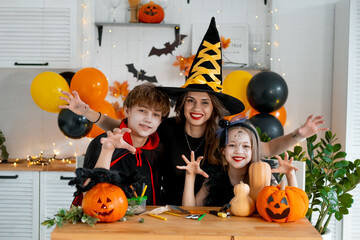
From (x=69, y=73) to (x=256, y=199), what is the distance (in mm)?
2478

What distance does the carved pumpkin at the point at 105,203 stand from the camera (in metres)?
1.25

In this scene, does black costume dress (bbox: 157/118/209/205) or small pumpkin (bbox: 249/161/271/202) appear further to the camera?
black costume dress (bbox: 157/118/209/205)

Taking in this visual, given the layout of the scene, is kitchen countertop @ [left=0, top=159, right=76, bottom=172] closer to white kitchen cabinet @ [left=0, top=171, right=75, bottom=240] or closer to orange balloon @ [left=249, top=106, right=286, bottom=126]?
white kitchen cabinet @ [left=0, top=171, right=75, bottom=240]

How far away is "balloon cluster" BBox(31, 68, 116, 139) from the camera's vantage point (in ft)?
10.2

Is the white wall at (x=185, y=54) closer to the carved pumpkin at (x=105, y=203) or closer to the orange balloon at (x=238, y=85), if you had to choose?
the orange balloon at (x=238, y=85)

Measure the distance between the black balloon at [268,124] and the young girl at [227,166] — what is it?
1.22 m

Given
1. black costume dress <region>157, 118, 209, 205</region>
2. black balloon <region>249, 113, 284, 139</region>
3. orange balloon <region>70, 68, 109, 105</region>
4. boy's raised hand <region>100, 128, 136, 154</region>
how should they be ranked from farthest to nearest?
orange balloon <region>70, 68, 109, 105</region> < black balloon <region>249, 113, 284, 139</region> < black costume dress <region>157, 118, 209, 205</region> < boy's raised hand <region>100, 128, 136, 154</region>

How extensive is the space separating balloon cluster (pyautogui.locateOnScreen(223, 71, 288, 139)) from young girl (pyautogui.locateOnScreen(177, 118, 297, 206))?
1.26 m

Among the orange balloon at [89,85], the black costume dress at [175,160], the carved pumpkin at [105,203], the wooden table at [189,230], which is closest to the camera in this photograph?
the wooden table at [189,230]

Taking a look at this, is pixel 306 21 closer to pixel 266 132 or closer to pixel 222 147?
pixel 266 132

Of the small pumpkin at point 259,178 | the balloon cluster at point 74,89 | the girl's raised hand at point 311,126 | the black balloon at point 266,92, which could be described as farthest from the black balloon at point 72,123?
the small pumpkin at point 259,178

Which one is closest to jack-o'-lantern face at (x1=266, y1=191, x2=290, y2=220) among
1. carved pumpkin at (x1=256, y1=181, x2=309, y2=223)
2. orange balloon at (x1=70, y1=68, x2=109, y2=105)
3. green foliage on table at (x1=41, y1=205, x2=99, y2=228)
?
carved pumpkin at (x1=256, y1=181, x2=309, y2=223)

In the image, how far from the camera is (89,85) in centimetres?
311

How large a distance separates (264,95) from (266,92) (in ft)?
0.09
